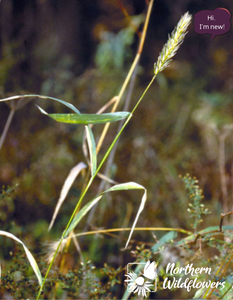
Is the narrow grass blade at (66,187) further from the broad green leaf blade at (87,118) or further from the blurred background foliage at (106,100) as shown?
the blurred background foliage at (106,100)

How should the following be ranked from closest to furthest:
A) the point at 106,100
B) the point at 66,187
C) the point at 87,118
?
the point at 87,118, the point at 66,187, the point at 106,100

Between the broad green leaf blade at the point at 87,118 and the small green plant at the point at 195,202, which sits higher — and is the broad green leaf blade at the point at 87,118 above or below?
above

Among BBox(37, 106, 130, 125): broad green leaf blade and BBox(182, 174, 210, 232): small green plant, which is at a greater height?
BBox(37, 106, 130, 125): broad green leaf blade

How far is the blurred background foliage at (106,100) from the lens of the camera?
145 centimetres

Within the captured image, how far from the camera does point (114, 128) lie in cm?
173

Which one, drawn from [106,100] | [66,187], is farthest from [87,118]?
[106,100]

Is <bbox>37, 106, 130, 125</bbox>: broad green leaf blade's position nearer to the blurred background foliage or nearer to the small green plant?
the small green plant

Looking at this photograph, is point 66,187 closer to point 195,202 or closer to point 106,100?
point 195,202

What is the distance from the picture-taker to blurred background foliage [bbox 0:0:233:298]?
145cm

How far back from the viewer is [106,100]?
1.72 meters

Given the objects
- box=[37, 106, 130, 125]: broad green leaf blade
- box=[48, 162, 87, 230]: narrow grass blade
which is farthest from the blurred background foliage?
box=[37, 106, 130, 125]: broad green leaf blade

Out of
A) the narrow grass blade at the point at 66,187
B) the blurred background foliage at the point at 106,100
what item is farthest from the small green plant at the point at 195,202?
the blurred background foliage at the point at 106,100

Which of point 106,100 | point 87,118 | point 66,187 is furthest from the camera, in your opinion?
point 106,100

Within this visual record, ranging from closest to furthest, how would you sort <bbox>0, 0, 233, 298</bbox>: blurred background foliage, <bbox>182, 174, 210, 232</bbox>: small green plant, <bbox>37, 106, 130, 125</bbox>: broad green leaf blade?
<bbox>37, 106, 130, 125</bbox>: broad green leaf blade, <bbox>182, 174, 210, 232</bbox>: small green plant, <bbox>0, 0, 233, 298</bbox>: blurred background foliage
